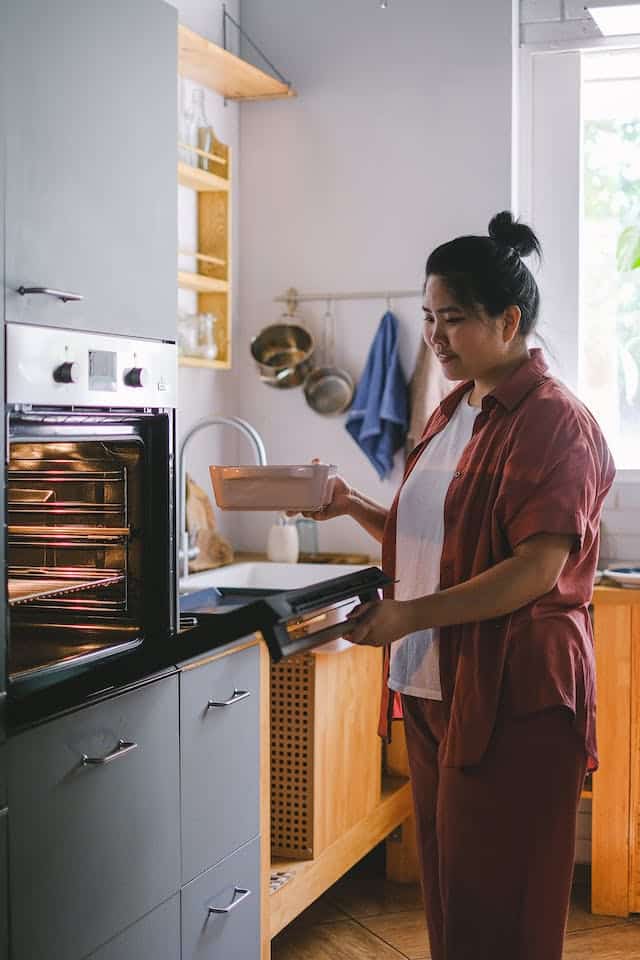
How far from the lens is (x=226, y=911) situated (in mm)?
2301

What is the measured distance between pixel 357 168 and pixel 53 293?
6.93ft

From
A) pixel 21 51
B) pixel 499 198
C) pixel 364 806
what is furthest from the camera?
pixel 499 198

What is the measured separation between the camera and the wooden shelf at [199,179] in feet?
10.9

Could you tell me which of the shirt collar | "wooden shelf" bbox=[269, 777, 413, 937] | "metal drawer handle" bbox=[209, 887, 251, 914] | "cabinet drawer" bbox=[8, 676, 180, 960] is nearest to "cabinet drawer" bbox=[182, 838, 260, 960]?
"metal drawer handle" bbox=[209, 887, 251, 914]

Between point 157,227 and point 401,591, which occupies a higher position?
point 157,227

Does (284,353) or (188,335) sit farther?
(284,353)

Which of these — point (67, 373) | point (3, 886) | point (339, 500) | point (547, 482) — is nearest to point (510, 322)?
point (547, 482)

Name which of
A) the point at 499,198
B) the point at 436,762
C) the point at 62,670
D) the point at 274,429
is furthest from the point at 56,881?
the point at 499,198

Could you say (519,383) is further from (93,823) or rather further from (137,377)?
(93,823)

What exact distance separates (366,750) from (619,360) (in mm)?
1412

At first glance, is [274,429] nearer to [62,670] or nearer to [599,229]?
[599,229]

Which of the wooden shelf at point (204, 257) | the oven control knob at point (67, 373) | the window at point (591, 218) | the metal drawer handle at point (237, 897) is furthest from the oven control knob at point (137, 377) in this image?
the window at point (591, 218)

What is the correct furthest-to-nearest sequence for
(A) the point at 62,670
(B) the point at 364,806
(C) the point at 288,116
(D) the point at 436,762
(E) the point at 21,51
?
1. (C) the point at 288,116
2. (B) the point at 364,806
3. (D) the point at 436,762
4. (A) the point at 62,670
5. (E) the point at 21,51

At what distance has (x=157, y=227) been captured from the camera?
2092 millimetres
